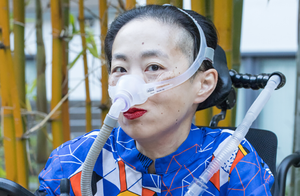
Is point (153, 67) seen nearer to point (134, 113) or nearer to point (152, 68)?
point (152, 68)

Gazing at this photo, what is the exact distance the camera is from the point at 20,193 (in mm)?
460

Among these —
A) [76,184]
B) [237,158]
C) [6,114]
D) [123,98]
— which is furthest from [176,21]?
[6,114]

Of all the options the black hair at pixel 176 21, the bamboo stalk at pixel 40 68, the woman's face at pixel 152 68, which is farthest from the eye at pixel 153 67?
the bamboo stalk at pixel 40 68

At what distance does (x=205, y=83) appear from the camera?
724mm

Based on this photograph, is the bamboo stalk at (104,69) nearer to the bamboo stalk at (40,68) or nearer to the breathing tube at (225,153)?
the bamboo stalk at (40,68)

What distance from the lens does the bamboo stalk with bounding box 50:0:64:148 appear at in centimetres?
97

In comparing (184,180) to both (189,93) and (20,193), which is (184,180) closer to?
(189,93)

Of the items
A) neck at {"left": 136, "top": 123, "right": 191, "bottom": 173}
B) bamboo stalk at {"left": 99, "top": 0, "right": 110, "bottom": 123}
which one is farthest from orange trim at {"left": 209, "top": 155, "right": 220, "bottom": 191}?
bamboo stalk at {"left": 99, "top": 0, "right": 110, "bottom": 123}

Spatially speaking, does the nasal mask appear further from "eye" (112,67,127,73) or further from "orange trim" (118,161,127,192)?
"orange trim" (118,161,127,192)

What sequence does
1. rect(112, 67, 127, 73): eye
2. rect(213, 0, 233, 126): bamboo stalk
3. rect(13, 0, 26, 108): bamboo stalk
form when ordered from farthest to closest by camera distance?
1. rect(13, 0, 26, 108): bamboo stalk
2. rect(213, 0, 233, 126): bamboo stalk
3. rect(112, 67, 127, 73): eye

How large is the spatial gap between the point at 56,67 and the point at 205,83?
54 cm

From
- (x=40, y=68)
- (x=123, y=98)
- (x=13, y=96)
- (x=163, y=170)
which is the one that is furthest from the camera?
(x=40, y=68)

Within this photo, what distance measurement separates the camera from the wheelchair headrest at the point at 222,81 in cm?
76

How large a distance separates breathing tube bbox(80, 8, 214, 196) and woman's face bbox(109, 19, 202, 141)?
12mm
